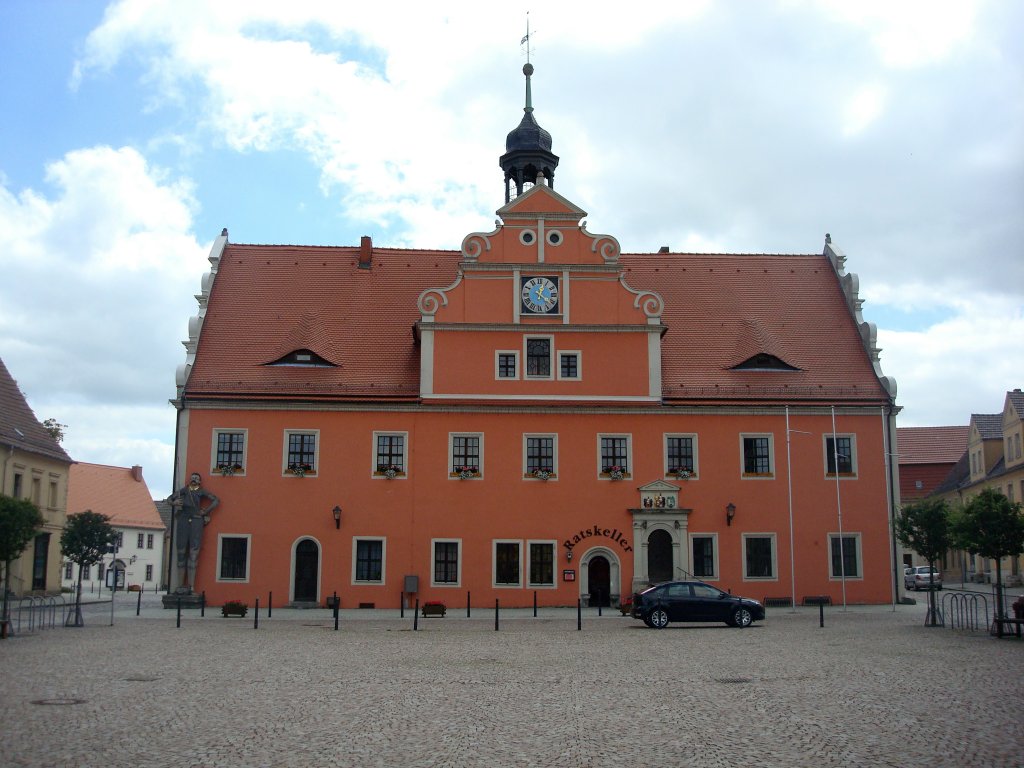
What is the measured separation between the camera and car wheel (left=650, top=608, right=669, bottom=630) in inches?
1102

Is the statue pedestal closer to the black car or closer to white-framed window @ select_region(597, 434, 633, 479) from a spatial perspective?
white-framed window @ select_region(597, 434, 633, 479)

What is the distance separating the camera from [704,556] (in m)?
38.3

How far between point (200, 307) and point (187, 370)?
3.68 meters

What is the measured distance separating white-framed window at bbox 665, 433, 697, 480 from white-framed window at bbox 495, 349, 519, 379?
619 cm

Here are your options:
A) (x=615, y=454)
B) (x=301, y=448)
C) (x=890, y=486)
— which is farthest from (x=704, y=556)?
(x=301, y=448)

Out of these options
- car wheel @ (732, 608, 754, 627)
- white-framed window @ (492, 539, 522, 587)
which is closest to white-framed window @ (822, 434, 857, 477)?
→ white-framed window @ (492, 539, 522, 587)

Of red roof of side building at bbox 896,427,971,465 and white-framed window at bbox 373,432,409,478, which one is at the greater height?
red roof of side building at bbox 896,427,971,465

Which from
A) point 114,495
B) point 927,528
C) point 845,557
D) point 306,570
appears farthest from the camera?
point 114,495

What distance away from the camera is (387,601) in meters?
37.4

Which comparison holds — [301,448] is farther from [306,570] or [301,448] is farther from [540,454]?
[540,454]

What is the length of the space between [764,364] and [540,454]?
9.67m

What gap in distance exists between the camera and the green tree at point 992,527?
84.4 feet

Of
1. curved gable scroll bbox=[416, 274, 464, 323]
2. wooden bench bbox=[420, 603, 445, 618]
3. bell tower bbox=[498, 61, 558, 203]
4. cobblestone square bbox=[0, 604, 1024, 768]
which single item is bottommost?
cobblestone square bbox=[0, 604, 1024, 768]

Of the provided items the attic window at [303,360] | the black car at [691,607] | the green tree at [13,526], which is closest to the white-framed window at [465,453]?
the attic window at [303,360]
